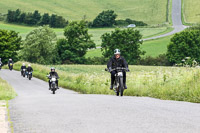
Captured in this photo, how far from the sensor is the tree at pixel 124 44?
87.2m

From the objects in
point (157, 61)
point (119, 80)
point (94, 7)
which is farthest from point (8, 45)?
point (119, 80)

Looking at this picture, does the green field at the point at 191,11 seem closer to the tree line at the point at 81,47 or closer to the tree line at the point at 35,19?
the tree line at the point at 81,47

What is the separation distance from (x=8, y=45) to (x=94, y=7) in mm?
65692

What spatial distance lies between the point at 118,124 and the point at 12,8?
145920mm

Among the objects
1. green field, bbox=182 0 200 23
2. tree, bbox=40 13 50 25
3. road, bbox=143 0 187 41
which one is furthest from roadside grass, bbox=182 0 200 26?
tree, bbox=40 13 50 25

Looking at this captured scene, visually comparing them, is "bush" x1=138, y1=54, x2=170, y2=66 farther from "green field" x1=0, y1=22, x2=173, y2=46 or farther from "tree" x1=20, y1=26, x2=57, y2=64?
"green field" x1=0, y1=22, x2=173, y2=46

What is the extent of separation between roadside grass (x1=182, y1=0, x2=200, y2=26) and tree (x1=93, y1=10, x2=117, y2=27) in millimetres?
23615

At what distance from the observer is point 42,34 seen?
3324 inches

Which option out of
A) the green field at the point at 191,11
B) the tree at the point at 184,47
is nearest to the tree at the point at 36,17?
the green field at the point at 191,11

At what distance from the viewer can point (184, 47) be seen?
8300cm

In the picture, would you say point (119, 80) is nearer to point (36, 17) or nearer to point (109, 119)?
point (109, 119)

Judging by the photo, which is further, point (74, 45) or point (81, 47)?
point (74, 45)

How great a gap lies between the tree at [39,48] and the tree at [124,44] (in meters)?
12.1

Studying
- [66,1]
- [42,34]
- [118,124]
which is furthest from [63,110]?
[66,1]
